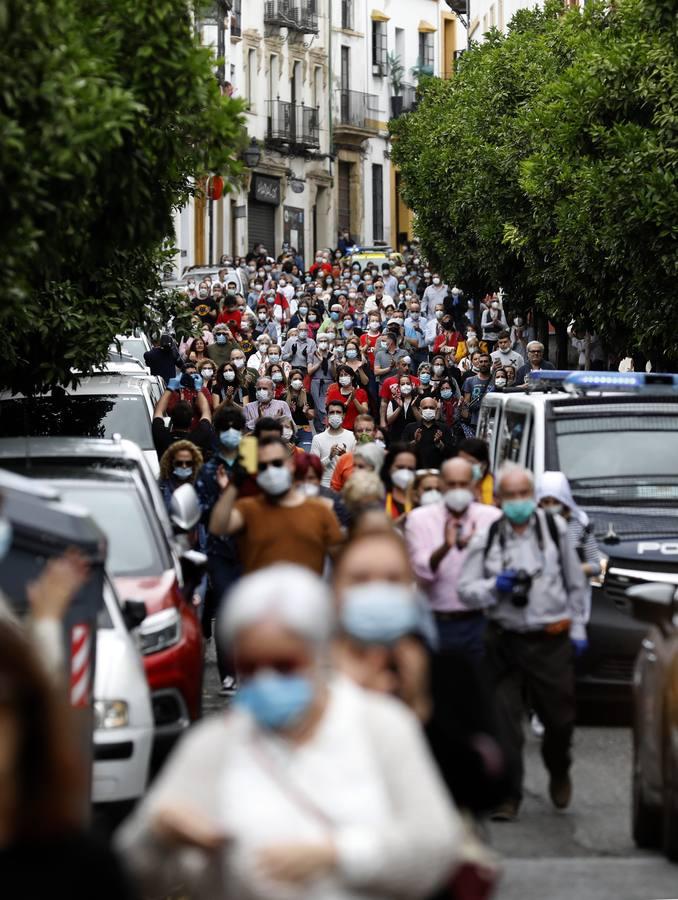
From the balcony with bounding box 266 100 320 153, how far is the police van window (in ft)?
212

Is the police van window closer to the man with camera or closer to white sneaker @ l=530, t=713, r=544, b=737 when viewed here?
white sneaker @ l=530, t=713, r=544, b=737

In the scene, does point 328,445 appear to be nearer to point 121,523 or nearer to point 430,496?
point 430,496

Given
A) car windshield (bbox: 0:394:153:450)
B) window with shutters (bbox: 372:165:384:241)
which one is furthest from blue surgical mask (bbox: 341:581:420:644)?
window with shutters (bbox: 372:165:384:241)

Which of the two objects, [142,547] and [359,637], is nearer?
[359,637]

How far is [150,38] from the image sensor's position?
525 inches

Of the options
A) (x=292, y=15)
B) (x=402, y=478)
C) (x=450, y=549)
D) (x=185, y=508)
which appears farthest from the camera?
(x=292, y=15)

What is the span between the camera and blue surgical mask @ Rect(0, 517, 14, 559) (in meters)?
6.68

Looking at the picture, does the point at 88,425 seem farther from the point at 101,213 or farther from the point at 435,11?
the point at 435,11

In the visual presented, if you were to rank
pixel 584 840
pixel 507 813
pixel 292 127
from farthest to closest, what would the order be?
pixel 292 127, pixel 507 813, pixel 584 840

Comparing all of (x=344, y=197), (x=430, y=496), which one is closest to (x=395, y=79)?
(x=344, y=197)

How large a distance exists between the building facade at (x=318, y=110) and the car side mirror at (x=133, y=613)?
57442 millimetres

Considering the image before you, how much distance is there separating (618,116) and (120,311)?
7.53 metres

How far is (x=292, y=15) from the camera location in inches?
3209

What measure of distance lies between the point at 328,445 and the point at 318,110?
6600 cm
